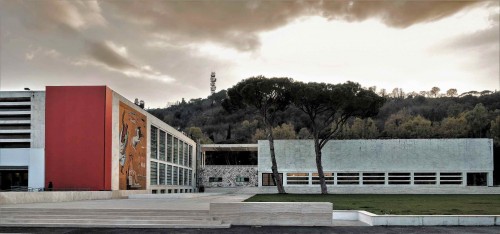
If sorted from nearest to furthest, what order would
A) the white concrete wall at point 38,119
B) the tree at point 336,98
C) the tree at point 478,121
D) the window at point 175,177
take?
the white concrete wall at point 38,119, the tree at point 336,98, the window at point 175,177, the tree at point 478,121

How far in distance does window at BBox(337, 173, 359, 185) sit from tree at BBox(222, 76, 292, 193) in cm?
941

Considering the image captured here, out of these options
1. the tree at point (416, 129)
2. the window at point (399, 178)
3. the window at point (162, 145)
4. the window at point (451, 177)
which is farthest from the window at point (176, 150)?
the tree at point (416, 129)

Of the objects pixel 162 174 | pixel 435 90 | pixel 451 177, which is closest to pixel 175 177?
pixel 162 174

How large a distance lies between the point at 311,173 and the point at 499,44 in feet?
81.7

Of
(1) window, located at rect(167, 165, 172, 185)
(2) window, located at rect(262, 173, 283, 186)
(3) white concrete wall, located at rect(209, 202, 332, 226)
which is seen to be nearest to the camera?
(3) white concrete wall, located at rect(209, 202, 332, 226)

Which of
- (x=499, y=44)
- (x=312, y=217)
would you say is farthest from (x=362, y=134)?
(x=312, y=217)

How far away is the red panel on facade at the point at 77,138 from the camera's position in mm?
27047

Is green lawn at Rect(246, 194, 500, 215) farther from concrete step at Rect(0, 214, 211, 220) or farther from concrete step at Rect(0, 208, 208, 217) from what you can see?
concrete step at Rect(0, 214, 211, 220)

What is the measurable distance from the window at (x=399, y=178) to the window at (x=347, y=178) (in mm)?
3308

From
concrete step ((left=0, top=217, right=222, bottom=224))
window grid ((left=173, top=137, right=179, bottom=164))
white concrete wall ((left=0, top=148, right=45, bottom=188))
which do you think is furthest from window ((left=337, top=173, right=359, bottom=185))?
concrete step ((left=0, top=217, right=222, bottom=224))

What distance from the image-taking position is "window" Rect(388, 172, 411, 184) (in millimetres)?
47219

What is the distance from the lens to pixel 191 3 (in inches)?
809

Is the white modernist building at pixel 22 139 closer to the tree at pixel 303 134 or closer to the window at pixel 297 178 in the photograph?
the window at pixel 297 178

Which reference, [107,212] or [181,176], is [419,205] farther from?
[181,176]
